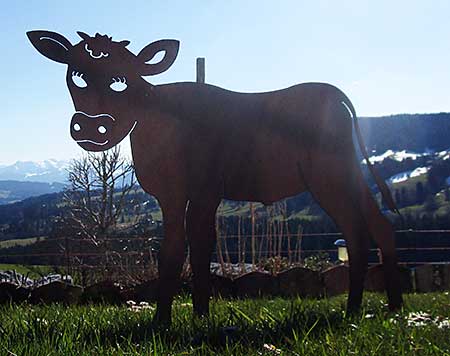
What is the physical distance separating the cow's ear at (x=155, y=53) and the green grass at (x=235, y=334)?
1621mm

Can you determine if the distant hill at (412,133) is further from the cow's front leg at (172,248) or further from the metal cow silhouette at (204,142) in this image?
the cow's front leg at (172,248)

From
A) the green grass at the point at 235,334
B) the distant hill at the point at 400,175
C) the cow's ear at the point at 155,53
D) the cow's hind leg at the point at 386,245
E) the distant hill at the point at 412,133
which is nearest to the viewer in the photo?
the green grass at the point at 235,334

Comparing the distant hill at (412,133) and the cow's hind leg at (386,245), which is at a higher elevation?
the distant hill at (412,133)

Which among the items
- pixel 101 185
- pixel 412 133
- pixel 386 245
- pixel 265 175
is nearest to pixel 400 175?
pixel 412 133

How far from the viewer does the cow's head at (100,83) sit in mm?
3912

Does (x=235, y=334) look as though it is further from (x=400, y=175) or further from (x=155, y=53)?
(x=400, y=175)

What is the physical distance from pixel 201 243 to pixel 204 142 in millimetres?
655

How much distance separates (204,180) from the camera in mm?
3951

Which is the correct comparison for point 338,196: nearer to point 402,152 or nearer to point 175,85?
point 175,85

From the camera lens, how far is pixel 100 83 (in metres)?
3.95

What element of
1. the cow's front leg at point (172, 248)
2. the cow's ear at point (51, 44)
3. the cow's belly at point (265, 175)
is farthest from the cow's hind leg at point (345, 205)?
the cow's ear at point (51, 44)

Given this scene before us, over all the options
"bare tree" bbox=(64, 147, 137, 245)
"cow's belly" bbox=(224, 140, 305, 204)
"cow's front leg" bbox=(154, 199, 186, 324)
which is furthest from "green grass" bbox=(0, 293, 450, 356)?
"bare tree" bbox=(64, 147, 137, 245)

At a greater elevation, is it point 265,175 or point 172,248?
point 265,175

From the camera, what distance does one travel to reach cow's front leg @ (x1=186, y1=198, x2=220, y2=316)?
3959 millimetres
